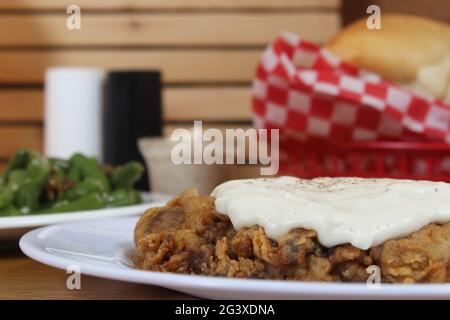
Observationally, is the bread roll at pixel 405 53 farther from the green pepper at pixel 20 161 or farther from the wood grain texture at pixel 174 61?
the wood grain texture at pixel 174 61

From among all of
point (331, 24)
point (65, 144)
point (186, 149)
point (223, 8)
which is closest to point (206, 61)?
point (223, 8)

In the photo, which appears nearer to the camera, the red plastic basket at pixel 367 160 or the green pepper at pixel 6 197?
the green pepper at pixel 6 197

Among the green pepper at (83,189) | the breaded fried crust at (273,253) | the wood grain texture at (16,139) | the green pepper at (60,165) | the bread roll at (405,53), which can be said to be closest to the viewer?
the breaded fried crust at (273,253)

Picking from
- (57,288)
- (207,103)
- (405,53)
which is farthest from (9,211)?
(207,103)

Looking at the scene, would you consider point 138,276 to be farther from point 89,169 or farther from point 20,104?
point 20,104

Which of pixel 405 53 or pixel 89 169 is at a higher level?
pixel 405 53

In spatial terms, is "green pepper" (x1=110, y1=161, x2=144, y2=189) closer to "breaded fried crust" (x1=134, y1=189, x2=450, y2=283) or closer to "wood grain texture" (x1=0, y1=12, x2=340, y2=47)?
"breaded fried crust" (x1=134, y1=189, x2=450, y2=283)

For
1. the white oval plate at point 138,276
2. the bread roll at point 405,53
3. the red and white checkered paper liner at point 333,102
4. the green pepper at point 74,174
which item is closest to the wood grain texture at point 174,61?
the bread roll at point 405,53
